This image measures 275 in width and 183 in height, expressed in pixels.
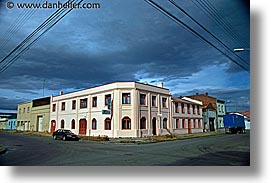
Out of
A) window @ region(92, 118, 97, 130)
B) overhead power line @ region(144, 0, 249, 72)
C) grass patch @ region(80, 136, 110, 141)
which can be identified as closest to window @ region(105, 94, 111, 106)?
window @ region(92, 118, 97, 130)

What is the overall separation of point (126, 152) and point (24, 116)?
1815 millimetres

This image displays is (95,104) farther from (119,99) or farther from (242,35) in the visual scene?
(242,35)

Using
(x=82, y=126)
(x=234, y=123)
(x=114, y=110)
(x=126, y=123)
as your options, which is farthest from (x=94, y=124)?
(x=234, y=123)

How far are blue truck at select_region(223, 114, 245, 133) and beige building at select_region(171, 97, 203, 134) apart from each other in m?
0.45

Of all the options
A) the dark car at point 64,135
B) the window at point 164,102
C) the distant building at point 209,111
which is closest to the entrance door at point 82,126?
the dark car at point 64,135

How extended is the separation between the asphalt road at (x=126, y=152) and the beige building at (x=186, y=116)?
0.71 feet

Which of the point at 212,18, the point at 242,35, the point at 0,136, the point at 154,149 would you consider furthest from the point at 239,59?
the point at 0,136

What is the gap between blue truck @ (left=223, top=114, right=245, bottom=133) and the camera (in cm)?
401

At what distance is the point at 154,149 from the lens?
13.9 ft

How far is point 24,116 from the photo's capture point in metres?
4.20

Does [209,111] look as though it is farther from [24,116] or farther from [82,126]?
[24,116]

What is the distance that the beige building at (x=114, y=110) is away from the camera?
4242mm

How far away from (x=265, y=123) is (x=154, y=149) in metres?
1.80

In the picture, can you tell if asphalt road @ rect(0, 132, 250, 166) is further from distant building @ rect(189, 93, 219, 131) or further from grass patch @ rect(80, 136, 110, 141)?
distant building @ rect(189, 93, 219, 131)
